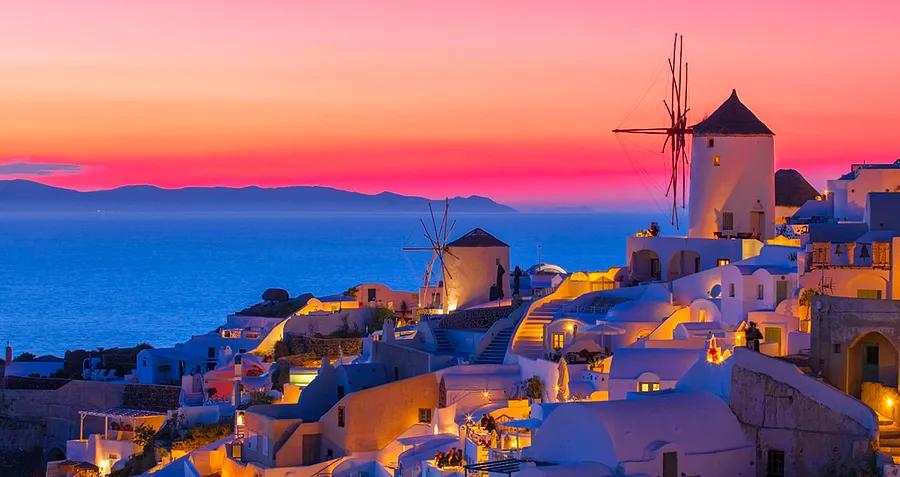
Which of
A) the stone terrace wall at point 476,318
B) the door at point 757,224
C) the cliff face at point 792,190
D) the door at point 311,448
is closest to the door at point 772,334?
the door at point 757,224

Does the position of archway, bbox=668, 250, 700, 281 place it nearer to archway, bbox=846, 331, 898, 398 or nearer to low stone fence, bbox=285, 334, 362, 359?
low stone fence, bbox=285, 334, 362, 359

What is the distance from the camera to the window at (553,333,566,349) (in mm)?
28500

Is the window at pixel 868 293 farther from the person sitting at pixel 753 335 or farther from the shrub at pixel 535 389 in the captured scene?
the shrub at pixel 535 389

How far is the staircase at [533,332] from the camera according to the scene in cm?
2892

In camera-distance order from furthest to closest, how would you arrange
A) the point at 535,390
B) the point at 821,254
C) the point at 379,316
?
the point at 379,316
the point at 535,390
the point at 821,254

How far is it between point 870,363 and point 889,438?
1.72 metres

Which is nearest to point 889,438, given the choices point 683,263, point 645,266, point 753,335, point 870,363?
point 870,363

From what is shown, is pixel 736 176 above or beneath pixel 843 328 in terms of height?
above

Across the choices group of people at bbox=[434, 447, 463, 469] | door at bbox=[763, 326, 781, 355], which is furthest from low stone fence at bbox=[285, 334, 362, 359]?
group of people at bbox=[434, 447, 463, 469]

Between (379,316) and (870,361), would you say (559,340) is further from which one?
(379,316)

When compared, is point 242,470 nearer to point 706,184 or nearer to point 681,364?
point 681,364

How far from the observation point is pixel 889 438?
61.8 ft

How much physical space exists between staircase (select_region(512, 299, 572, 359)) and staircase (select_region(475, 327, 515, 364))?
451 millimetres

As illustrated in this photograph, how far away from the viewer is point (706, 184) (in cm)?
3309
